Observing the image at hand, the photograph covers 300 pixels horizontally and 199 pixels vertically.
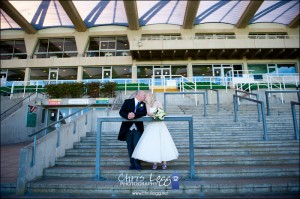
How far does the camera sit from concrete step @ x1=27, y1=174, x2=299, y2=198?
3111mm

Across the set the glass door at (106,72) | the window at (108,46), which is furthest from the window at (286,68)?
the glass door at (106,72)

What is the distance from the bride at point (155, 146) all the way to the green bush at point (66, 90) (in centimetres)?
1134

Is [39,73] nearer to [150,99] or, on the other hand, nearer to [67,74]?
[67,74]

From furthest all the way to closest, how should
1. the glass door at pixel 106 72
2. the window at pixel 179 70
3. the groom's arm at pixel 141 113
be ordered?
the glass door at pixel 106 72
the window at pixel 179 70
the groom's arm at pixel 141 113

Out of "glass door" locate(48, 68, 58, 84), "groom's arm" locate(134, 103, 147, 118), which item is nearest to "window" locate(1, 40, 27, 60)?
"glass door" locate(48, 68, 58, 84)

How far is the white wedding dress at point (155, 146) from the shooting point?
3719 millimetres

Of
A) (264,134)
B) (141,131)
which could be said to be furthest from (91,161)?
(264,134)

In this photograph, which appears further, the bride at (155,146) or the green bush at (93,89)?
the green bush at (93,89)

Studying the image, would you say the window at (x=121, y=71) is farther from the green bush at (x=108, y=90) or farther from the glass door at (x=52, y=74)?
the green bush at (x=108, y=90)

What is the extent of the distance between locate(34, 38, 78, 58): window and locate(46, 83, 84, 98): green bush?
1006 centimetres

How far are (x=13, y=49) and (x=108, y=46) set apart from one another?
11.7 metres

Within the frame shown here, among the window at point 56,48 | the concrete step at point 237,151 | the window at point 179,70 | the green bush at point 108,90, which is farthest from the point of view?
the window at point 56,48

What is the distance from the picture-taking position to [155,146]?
3.76 m

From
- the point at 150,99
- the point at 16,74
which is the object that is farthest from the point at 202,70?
the point at 16,74
